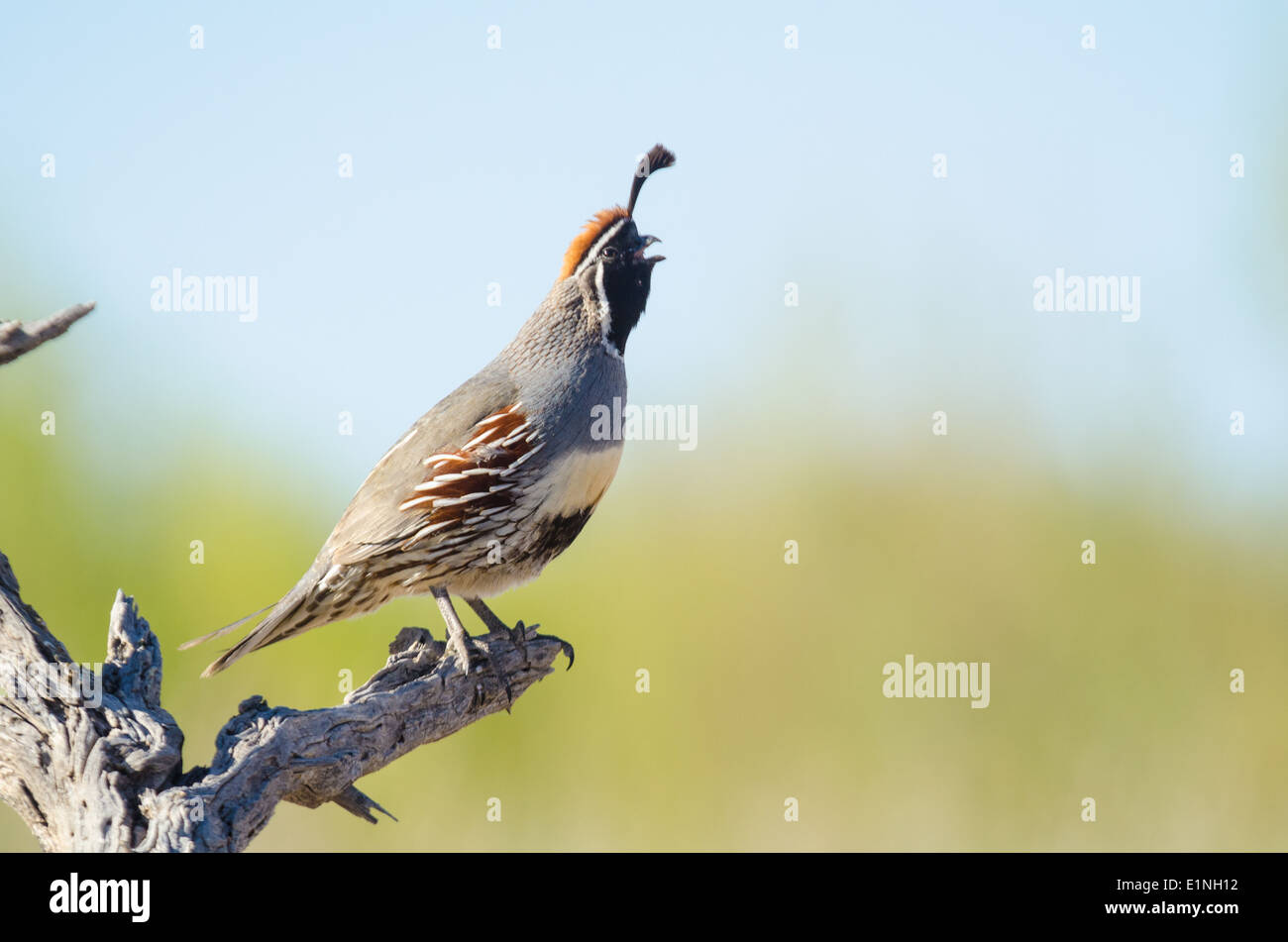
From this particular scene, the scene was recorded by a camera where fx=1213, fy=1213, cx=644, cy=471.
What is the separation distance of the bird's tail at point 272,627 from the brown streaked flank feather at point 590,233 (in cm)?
200

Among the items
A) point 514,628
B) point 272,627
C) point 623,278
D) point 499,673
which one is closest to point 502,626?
point 514,628

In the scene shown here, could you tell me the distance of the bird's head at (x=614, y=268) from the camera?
19.9 feet

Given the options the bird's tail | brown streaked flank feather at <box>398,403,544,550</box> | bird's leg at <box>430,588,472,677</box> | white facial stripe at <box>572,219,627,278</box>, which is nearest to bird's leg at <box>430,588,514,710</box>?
bird's leg at <box>430,588,472,677</box>

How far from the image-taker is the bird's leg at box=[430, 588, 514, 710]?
5582 mm

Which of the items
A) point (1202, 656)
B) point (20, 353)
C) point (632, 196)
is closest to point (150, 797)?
point (20, 353)

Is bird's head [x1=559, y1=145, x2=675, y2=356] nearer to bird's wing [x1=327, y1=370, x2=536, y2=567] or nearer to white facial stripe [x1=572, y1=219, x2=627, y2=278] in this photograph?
white facial stripe [x1=572, y1=219, x2=627, y2=278]

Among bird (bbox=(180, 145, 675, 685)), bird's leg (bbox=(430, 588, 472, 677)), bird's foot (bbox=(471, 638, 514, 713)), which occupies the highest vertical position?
bird (bbox=(180, 145, 675, 685))

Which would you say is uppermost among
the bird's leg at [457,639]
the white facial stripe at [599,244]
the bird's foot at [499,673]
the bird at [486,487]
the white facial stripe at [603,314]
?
the white facial stripe at [599,244]

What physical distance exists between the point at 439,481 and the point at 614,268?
1408 millimetres

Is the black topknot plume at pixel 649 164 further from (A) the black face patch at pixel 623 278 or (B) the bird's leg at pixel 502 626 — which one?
(B) the bird's leg at pixel 502 626

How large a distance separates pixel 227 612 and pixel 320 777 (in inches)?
447

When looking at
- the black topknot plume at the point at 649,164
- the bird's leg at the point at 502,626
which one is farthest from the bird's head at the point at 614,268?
the bird's leg at the point at 502,626

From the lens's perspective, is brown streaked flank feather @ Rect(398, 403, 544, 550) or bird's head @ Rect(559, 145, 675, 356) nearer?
brown streaked flank feather @ Rect(398, 403, 544, 550)

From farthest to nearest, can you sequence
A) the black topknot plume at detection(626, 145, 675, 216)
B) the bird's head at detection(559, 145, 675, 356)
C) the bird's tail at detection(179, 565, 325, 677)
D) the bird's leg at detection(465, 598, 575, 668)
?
the black topknot plume at detection(626, 145, 675, 216), the bird's head at detection(559, 145, 675, 356), the bird's leg at detection(465, 598, 575, 668), the bird's tail at detection(179, 565, 325, 677)
